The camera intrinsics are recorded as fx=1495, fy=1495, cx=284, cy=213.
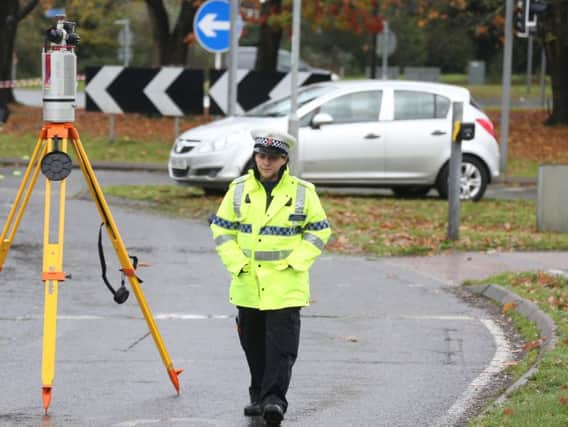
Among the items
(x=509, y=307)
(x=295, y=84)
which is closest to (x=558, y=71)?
(x=295, y=84)

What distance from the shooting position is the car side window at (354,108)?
66.3 feet

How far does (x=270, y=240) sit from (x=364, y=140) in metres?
12.6

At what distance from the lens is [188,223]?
17.6 m

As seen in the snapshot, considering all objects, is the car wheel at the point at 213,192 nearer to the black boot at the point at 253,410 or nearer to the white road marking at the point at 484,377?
the white road marking at the point at 484,377

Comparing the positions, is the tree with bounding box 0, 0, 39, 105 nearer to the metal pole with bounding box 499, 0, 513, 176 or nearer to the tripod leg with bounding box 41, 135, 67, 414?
the metal pole with bounding box 499, 0, 513, 176

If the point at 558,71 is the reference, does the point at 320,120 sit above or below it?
above

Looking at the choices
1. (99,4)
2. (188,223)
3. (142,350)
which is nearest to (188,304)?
(142,350)

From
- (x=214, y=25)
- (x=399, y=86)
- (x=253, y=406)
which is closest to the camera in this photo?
(x=253, y=406)

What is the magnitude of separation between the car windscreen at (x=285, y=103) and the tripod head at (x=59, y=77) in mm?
12653

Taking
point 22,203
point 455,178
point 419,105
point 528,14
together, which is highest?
point 528,14

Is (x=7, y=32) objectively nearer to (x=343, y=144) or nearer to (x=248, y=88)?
(x=248, y=88)

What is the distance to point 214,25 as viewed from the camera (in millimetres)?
24234

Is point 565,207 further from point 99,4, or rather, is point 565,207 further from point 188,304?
point 99,4

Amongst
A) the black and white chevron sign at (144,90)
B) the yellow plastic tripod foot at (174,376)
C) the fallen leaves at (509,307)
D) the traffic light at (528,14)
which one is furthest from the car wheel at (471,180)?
the yellow plastic tripod foot at (174,376)
